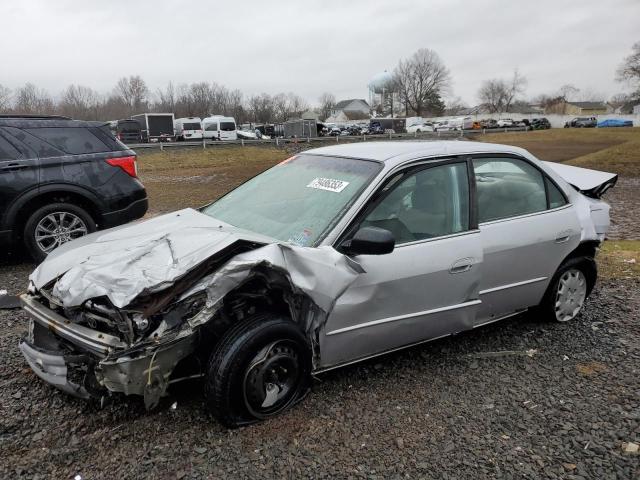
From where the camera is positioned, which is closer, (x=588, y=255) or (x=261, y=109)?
(x=588, y=255)

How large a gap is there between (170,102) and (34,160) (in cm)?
8910

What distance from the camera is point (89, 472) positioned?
2461 millimetres

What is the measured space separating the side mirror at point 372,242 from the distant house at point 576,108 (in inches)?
4770

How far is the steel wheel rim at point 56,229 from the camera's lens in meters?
5.91

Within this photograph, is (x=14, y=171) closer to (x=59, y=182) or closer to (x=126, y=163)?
(x=59, y=182)

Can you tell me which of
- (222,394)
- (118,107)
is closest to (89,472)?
(222,394)

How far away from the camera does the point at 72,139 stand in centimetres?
626

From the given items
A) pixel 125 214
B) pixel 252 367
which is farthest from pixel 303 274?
pixel 125 214

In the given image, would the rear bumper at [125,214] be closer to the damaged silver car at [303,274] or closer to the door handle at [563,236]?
the damaged silver car at [303,274]

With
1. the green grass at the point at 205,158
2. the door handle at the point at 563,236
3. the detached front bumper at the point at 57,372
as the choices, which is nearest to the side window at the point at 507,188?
the door handle at the point at 563,236

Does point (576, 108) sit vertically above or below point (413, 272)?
above

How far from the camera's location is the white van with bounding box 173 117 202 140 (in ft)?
152

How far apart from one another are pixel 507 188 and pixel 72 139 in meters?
5.30

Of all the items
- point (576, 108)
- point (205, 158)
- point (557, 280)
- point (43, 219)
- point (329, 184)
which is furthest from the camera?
point (576, 108)
